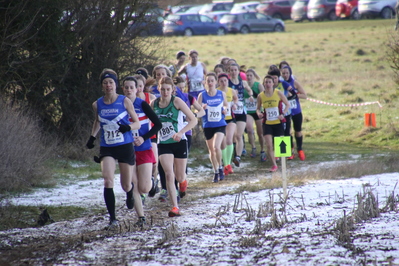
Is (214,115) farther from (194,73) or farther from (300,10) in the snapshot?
(300,10)

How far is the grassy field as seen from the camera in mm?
16672

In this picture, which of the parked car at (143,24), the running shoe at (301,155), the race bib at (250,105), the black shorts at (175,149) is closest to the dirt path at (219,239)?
the black shorts at (175,149)

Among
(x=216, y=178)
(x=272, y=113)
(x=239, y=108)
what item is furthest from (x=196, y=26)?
(x=216, y=178)

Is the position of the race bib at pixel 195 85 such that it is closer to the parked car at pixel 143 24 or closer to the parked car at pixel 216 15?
the parked car at pixel 143 24

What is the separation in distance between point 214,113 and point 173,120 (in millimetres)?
2675

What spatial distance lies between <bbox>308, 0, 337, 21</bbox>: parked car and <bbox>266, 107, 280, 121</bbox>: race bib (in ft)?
97.6

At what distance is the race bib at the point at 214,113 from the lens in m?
10.9

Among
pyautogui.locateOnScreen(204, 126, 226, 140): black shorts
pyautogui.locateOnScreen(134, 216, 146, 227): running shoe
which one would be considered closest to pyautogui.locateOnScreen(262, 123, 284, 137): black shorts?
pyautogui.locateOnScreen(204, 126, 226, 140): black shorts

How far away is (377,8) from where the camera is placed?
37438 millimetres

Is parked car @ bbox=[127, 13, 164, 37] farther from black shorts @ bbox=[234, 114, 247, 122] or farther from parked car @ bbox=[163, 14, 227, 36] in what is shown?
parked car @ bbox=[163, 14, 227, 36]

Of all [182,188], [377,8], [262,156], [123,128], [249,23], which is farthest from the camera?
[249,23]

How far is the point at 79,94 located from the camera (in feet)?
43.9

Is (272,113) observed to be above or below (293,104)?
below

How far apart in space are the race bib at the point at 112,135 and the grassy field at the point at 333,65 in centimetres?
794
